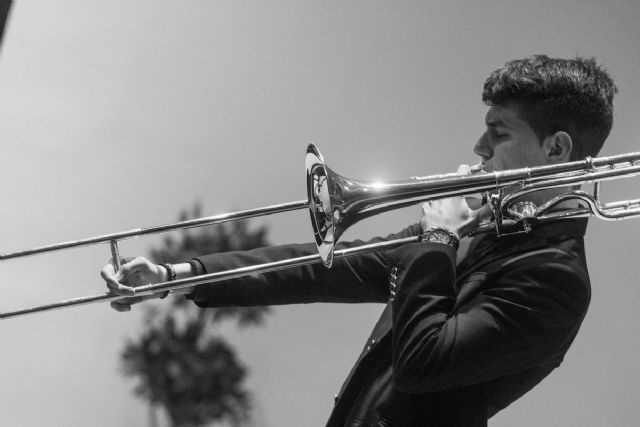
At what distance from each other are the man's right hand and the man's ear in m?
0.75

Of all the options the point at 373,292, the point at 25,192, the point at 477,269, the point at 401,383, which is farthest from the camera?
the point at 25,192

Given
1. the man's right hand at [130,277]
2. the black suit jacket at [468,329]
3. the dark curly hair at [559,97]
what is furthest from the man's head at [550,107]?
the man's right hand at [130,277]

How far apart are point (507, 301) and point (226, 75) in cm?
133

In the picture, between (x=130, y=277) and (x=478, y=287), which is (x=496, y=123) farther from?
(x=130, y=277)

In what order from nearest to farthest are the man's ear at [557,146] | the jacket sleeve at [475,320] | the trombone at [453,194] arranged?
the jacket sleeve at [475,320] → the trombone at [453,194] → the man's ear at [557,146]

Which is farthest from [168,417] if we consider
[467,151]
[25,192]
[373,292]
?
[467,151]

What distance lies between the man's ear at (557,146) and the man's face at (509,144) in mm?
13

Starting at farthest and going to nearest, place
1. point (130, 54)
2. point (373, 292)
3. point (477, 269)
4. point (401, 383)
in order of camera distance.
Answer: point (130, 54)
point (373, 292)
point (477, 269)
point (401, 383)

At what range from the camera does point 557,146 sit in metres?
1.56

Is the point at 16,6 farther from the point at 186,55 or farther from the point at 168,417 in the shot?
the point at 168,417

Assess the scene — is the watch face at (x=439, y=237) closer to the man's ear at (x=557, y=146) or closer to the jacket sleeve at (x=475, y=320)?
the jacket sleeve at (x=475, y=320)

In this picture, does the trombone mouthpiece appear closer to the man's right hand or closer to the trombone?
the trombone

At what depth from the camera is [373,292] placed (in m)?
1.72

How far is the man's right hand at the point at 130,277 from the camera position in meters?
1.57
